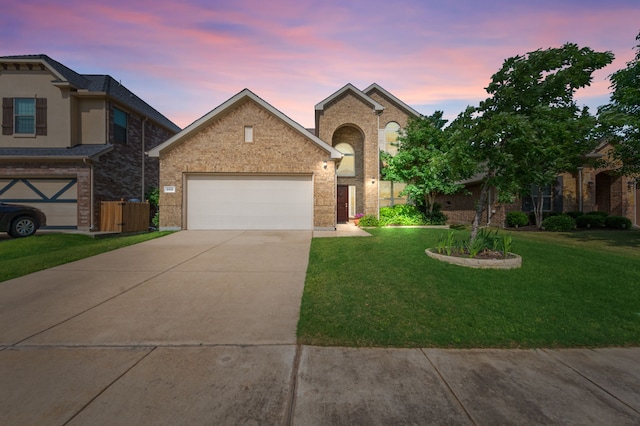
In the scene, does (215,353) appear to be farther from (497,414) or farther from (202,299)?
(497,414)

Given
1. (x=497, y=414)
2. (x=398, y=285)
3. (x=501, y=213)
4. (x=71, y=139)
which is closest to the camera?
(x=497, y=414)

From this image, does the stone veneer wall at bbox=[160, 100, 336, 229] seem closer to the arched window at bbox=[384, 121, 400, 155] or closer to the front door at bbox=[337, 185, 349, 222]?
the front door at bbox=[337, 185, 349, 222]

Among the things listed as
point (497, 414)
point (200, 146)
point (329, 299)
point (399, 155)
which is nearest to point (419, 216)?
point (399, 155)

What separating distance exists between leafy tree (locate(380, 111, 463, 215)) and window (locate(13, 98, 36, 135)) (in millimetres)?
18755

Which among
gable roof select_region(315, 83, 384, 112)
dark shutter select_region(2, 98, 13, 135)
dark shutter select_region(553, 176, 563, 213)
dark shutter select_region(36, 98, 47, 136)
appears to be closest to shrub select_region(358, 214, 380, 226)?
gable roof select_region(315, 83, 384, 112)

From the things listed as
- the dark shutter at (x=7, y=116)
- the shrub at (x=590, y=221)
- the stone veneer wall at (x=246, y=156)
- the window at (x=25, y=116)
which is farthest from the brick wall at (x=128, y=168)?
the shrub at (x=590, y=221)

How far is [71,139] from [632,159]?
2430cm

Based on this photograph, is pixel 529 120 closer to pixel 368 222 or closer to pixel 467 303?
pixel 467 303

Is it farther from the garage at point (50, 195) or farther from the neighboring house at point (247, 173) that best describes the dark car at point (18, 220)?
the neighboring house at point (247, 173)

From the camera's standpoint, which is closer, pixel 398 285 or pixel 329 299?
pixel 329 299

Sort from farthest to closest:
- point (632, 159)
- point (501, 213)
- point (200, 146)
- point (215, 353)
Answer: point (501, 213) → point (200, 146) → point (632, 159) → point (215, 353)

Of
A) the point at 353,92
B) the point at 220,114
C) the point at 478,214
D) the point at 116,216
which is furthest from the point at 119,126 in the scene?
the point at 478,214

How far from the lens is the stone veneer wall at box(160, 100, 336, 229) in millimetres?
12766

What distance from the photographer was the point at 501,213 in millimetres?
16312
